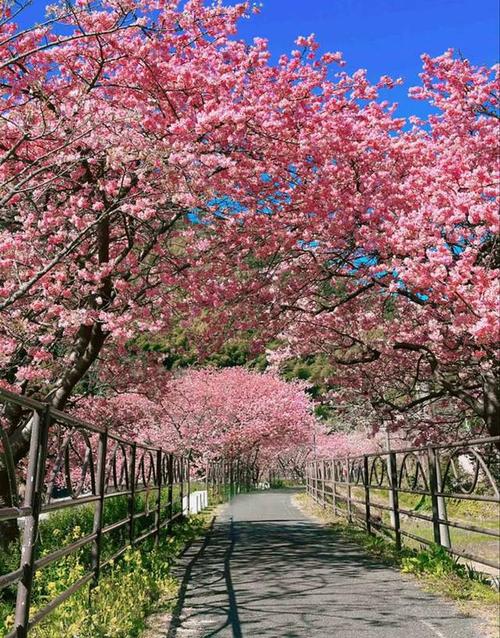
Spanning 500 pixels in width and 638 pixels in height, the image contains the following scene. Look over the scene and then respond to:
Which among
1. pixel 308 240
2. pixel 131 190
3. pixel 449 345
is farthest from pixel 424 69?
pixel 131 190

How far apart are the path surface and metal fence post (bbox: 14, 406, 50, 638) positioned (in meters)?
1.95

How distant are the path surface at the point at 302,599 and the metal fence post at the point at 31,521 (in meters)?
1.95

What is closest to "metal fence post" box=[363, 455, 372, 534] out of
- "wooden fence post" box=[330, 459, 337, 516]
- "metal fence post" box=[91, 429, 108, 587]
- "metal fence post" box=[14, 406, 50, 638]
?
"wooden fence post" box=[330, 459, 337, 516]

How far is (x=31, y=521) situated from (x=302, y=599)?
12.8ft

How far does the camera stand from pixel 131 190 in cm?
895

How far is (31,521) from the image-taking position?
3.55 m

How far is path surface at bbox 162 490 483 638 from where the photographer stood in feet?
16.7

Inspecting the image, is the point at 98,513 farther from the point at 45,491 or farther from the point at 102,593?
the point at 45,491

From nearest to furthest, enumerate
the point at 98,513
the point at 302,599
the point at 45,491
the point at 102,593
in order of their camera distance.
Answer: the point at 45,491 → the point at 102,593 → the point at 98,513 → the point at 302,599

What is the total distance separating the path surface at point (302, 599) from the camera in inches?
201

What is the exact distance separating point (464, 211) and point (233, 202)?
4.03 m

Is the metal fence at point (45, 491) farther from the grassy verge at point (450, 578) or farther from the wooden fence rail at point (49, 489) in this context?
the grassy verge at point (450, 578)

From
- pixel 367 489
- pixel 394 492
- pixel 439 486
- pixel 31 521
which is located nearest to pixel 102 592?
pixel 31 521

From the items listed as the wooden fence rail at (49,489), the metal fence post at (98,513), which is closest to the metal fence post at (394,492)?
the wooden fence rail at (49,489)
